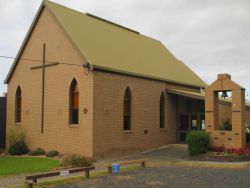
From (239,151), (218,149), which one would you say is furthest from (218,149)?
(239,151)

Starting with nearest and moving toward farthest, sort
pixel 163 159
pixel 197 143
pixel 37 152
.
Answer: pixel 163 159 → pixel 197 143 → pixel 37 152

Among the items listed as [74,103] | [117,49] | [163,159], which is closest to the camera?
[163,159]

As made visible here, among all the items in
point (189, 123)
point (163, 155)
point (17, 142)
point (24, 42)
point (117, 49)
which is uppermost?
point (24, 42)

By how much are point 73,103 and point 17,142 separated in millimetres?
5331

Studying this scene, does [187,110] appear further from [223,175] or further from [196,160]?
[223,175]

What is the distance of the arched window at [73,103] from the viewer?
24.5 meters

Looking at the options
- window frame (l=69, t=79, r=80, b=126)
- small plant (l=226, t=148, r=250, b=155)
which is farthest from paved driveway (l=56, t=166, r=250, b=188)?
window frame (l=69, t=79, r=80, b=126)

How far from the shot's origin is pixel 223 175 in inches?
645

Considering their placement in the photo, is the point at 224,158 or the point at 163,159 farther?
the point at 163,159

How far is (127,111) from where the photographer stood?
2631 centimetres

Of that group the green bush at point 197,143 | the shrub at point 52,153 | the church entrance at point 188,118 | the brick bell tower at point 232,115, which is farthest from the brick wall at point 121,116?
the brick bell tower at point 232,115

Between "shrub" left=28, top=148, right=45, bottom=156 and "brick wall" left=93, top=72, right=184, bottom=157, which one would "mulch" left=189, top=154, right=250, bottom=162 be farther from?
"shrub" left=28, top=148, right=45, bottom=156

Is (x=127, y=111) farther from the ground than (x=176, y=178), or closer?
farther from the ground

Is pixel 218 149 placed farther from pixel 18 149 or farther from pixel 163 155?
pixel 18 149
